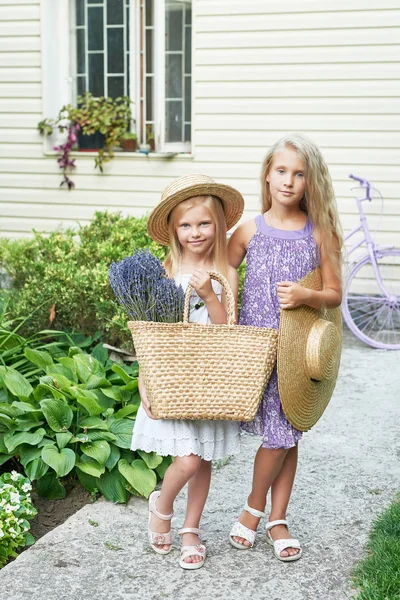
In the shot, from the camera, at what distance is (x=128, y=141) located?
302 inches

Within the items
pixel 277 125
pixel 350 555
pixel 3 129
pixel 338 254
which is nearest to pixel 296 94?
pixel 277 125

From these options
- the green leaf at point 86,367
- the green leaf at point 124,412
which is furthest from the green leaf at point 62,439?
the green leaf at point 86,367

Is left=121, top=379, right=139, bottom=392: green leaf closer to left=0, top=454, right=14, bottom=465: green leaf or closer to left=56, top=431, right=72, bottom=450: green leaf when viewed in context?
left=56, top=431, right=72, bottom=450: green leaf

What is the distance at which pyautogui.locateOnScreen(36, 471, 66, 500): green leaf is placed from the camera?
366 centimetres

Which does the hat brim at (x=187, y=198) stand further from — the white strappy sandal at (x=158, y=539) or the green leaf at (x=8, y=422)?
the green leaf at (x=8, y=422)

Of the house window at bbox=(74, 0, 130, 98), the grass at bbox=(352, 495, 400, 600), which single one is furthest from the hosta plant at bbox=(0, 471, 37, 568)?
the house window at bbox=(74, 0, 130, 98)

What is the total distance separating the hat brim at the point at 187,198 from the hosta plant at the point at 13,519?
117 cm

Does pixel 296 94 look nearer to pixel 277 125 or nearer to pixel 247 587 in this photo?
pixel 277 125

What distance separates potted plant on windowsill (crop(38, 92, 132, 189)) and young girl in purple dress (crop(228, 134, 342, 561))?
4787mm

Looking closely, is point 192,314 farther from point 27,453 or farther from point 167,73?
point 167,73

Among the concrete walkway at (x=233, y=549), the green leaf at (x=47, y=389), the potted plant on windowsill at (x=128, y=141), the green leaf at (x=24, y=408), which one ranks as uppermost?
the potted plant on windowsill at (x=128, y=141)

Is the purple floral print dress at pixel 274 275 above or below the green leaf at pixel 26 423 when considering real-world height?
→ above

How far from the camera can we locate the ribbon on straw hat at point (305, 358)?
2.88 metres

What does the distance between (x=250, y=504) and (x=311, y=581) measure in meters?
0.38
